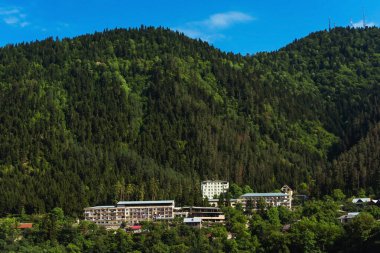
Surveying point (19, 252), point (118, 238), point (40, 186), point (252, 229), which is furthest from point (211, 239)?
point (40, 186)

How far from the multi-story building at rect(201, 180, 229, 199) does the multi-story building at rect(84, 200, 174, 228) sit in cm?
3632

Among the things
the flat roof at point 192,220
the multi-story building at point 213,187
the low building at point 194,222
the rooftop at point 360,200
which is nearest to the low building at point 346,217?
the rooftop at point 360,200

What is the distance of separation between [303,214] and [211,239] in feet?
83.5

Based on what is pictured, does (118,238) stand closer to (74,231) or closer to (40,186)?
(74,231)

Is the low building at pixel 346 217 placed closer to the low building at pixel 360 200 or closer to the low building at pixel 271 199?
the low building at pixel 360 200

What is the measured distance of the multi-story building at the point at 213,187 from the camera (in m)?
195

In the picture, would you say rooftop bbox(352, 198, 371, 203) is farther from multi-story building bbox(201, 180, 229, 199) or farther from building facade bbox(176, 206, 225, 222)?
multi-story building bbox(201, 180, 229, 199)

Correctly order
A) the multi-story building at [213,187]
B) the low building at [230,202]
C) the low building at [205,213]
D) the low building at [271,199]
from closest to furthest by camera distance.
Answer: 1. the low building at [205,213]
2. the low building at [230,202]
3. the low building at [271,199]
4. the multi-story building at [213,187]

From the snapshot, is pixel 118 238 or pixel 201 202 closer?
pixel 118 238

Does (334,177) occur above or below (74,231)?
above

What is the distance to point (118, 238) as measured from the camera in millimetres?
132375

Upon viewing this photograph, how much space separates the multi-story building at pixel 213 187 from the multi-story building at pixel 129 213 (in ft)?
119

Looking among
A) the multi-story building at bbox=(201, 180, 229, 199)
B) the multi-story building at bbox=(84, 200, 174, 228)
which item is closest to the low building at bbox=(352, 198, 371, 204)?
the multi-story building at bbox=(84, 200, 174, 228)

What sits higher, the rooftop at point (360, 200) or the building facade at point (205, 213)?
the rooftop at point (360, 200)
